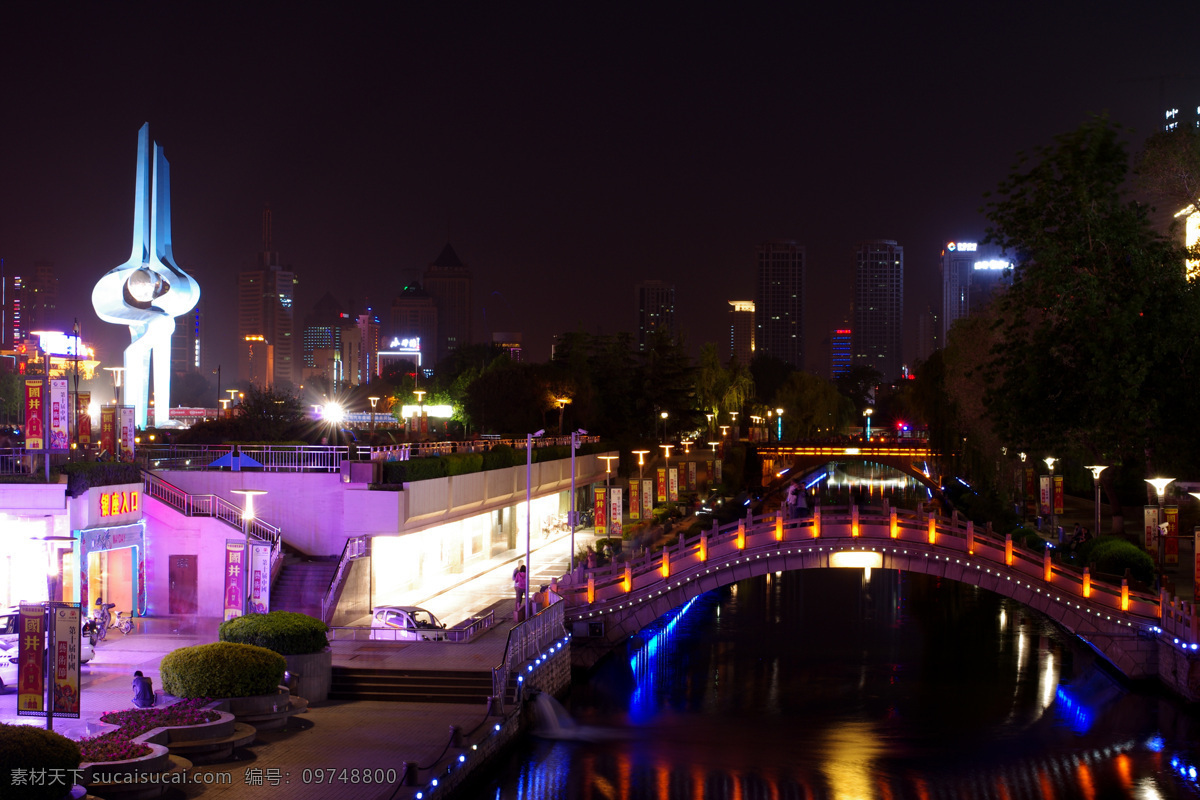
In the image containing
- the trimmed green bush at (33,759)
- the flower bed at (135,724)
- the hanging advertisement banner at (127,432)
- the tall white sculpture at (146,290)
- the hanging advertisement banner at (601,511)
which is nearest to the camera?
the trimmed green bush at (33,759)

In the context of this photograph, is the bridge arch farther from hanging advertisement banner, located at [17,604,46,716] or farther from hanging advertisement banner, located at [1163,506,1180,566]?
hanging advertisement banner, located at [17,604,46,716]

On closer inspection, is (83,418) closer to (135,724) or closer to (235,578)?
(235,578)

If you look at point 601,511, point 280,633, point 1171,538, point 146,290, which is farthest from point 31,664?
point 146,290

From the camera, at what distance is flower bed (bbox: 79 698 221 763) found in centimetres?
1581

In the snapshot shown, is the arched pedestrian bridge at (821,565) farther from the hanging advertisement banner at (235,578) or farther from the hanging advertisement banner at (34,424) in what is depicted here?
the hanging advertisement banner at (34,424)

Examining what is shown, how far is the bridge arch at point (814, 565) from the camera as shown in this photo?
29.0m

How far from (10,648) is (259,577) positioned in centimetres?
630

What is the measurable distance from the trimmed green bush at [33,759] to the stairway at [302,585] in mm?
14423

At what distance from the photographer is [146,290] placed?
6444cm

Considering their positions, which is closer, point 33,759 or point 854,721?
point 33,759

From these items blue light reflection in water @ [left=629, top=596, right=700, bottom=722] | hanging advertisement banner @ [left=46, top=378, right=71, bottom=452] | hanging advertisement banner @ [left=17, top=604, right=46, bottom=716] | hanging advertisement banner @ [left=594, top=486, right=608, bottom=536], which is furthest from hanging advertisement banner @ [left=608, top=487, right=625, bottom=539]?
hanging advertisement banner @ [left=17, top=604, right=46, bottom=716]

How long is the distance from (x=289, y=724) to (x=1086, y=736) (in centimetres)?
1676

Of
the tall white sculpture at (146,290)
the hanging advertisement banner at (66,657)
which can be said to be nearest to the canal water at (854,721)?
the hanging advertisement banner at (66,657)

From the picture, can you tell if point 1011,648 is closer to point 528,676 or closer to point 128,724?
point 528,676
